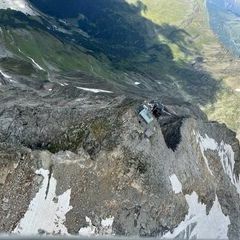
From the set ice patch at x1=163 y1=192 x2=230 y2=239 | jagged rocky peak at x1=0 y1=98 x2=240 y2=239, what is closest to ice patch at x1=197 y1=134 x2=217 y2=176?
jagged rocky peak at x1=0 y1=98 x2=240 y2=239

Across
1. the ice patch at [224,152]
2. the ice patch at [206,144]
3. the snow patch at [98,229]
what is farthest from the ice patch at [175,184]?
the ice patch at [224,152]

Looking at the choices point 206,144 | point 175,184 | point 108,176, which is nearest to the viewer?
point 108,176

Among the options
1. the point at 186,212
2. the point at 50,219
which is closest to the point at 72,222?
the point at 50,219

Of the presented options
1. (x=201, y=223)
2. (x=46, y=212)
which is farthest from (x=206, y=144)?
(x=46, y=212)

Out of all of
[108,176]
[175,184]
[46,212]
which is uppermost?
[108,176]

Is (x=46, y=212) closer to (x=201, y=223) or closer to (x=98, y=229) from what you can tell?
(x=98, y=229)

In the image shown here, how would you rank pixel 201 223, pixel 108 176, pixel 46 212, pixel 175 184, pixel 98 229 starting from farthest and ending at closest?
pixel 201 223, pixel 175 184, pixel 108 176, pixel 98 229, pixel 46 212

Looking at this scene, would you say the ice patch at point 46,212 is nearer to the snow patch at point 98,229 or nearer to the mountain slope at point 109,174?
the mountain slope at point 109,174

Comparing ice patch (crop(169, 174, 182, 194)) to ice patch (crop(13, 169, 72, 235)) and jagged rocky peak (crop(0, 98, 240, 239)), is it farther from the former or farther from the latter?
ice patch (crop(13, 169, 72, 235))
